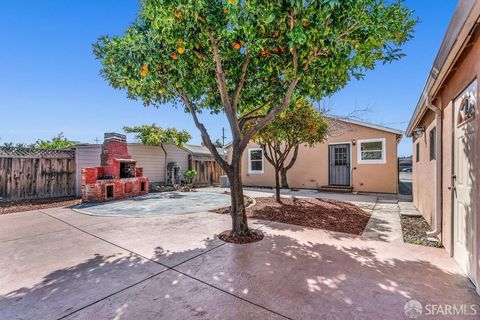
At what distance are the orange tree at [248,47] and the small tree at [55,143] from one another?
44.4 ft

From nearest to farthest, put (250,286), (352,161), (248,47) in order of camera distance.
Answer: (250,286), (248,47), (352,161)

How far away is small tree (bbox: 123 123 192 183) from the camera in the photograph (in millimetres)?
11758

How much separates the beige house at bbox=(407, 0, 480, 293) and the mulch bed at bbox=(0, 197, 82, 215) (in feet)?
33.7

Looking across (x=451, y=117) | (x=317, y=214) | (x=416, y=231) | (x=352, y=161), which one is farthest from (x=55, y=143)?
(x=451, y=117)

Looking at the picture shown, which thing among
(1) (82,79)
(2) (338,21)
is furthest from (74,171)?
(2) (338,21)

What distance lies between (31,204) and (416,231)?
11.6 metres

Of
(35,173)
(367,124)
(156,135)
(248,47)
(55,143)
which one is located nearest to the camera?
(248,47)

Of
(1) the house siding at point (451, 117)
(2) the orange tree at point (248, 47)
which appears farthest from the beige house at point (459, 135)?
(2) the orange tree at point (248, 47)

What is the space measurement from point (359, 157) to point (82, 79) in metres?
13.1

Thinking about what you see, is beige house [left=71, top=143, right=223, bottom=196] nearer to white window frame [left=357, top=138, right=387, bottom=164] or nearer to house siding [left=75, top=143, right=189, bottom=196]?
house siding [left=75, top=143, right=189, bottom=196]

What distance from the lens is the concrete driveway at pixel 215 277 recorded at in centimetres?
211

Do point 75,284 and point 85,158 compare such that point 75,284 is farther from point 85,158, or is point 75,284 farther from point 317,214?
point 85,158

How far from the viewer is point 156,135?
11.9 m

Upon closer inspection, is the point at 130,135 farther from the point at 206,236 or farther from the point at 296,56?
the point at 296,56
